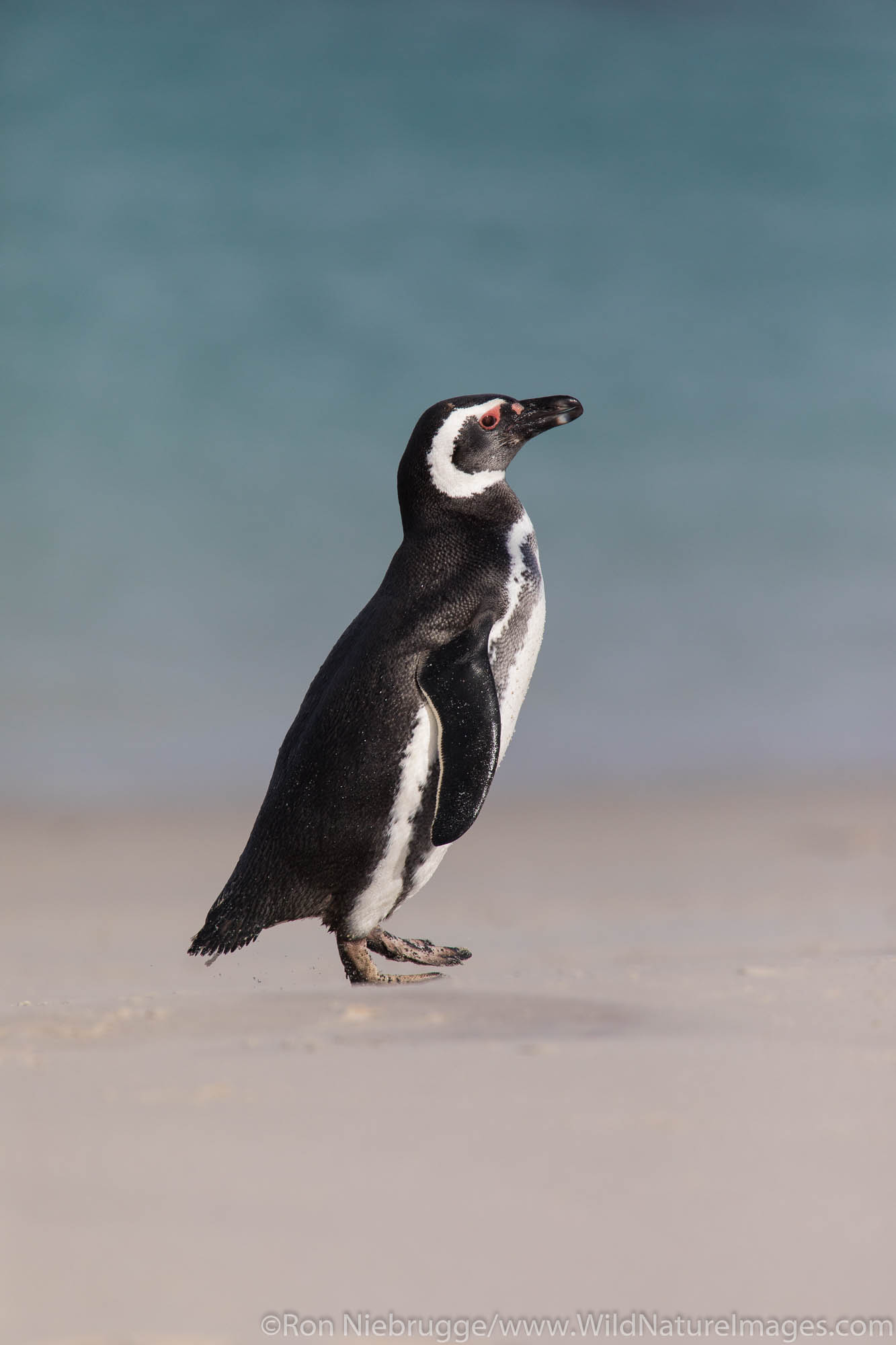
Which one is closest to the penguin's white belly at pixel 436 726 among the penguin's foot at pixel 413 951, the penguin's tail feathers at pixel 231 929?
the penguin's foot at pixel 413 951

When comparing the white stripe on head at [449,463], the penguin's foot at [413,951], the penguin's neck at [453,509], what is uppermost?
the white stripe on head at [449,463]

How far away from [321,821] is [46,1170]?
144 centimetres

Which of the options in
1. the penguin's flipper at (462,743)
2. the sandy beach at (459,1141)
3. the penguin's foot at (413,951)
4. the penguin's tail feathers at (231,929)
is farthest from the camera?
the penguin's foot at (413,951)

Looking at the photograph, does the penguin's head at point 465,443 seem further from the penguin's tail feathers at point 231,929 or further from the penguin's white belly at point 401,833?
the penguin's tail feathers at point 231,929

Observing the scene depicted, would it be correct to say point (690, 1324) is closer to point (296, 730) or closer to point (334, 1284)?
point (334, 1284)

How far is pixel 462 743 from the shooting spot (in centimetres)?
319

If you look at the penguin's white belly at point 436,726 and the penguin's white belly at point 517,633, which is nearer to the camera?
the penguin's white belly at point 436,726

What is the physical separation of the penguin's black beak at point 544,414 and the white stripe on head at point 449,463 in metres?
0.20

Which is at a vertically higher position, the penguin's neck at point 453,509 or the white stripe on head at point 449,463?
the white stripe on head at point 449,463

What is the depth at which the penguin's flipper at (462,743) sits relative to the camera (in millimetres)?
3184

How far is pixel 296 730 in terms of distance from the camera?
11.5ft

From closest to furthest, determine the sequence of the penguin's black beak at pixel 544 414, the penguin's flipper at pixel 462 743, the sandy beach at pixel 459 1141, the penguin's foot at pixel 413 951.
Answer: the sandy beach at pixel 459 1141, the penguin's flipper at pixel 462 743, the penguin's foot at pixel 413 951, the penguin's black beak at pixel 544 414

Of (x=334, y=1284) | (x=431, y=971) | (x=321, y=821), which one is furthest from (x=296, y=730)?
(x=334, y=1284)

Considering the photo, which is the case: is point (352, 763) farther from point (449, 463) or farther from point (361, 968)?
point (449, 463)
